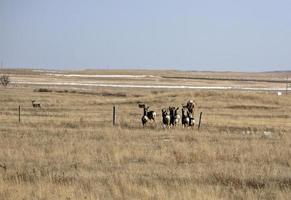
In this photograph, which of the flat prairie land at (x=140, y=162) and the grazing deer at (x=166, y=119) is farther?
the grazing deer at (x=166, y=119)

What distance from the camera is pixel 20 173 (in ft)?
44.3

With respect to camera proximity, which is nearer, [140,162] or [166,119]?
[140,162]

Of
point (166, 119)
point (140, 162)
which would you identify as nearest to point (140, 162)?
point (140, 162)

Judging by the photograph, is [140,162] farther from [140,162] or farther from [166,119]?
[166,119]

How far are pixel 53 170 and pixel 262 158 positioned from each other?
5.88 metres

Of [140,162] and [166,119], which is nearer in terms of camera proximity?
[140,162]

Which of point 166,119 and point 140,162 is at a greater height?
point 140,162

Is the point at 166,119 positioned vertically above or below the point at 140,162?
below

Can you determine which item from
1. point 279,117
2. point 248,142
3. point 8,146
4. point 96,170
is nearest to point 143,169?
point 96,170

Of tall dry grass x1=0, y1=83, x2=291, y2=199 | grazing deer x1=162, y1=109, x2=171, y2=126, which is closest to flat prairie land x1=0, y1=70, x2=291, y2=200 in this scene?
tall dry grass x1=0, y1=83, x2=291, y2=199

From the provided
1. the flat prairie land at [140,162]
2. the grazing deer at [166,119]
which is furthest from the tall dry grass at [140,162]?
the grazing deer at [166,119]

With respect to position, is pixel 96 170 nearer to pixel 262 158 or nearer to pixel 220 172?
pixel 220 172

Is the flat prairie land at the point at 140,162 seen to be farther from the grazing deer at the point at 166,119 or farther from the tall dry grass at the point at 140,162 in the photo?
the grazing deer at the point at 166,119

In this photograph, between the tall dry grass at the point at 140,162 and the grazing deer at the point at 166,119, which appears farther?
the grazing deer at the point at 166,119
